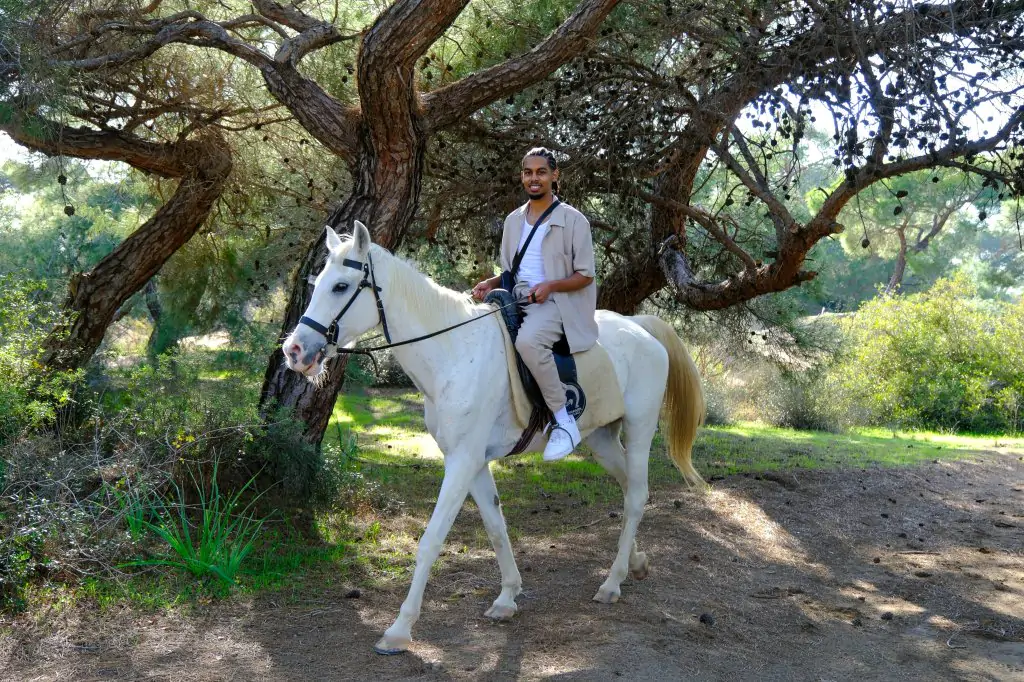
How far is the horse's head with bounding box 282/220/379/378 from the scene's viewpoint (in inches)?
163

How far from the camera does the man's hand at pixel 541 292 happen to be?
477 cm

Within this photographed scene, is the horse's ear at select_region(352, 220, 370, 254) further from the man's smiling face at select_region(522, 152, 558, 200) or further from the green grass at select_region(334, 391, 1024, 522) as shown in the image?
the green grass at select_region(334, 391, 1024, 522)

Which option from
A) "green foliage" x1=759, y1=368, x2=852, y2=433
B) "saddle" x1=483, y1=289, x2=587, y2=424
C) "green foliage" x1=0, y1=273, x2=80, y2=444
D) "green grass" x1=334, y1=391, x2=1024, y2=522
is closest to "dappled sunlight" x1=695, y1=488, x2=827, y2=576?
"green grass" x1=334, y1=391, x2=1024, y2=522

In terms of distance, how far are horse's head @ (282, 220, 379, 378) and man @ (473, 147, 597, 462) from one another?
0.89 m

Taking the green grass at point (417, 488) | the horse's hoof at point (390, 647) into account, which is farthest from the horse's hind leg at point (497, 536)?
the green grass at point (417, 488)

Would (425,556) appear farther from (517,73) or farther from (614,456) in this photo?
(517,73)

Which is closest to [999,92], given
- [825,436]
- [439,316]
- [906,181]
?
[439,316]

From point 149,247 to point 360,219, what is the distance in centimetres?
290

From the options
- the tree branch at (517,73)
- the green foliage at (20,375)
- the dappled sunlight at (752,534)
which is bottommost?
the dappled sunlight at (752,534)

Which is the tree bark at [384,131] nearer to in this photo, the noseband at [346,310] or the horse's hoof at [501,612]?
the noseband at [346,310]

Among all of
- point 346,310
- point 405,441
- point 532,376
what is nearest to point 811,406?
point 405,441

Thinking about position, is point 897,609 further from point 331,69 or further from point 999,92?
point 331,69

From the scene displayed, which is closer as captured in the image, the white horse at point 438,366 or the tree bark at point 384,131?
the white horse at point 438,366

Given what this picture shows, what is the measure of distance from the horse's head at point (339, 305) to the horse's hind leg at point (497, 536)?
110 cm
